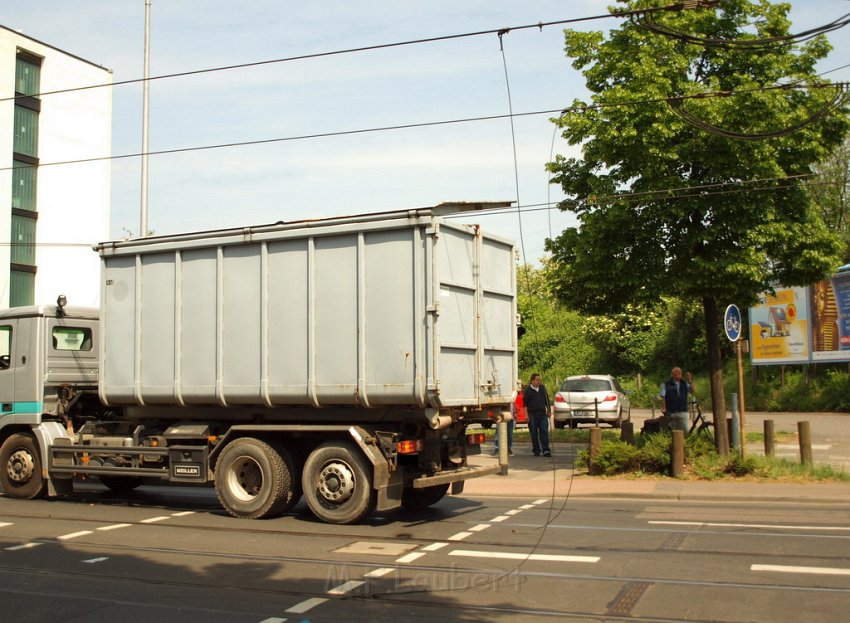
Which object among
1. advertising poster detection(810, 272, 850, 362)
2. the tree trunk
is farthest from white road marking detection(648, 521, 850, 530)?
advertising poster detection(810, 272, 850, 362)

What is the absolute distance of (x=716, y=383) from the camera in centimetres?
1675

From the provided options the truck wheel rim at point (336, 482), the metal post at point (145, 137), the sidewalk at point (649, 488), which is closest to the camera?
the truck wheel rim at point (336, 482)

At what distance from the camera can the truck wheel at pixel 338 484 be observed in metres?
11.0

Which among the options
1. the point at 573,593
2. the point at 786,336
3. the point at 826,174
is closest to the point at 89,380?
the point at 573,593

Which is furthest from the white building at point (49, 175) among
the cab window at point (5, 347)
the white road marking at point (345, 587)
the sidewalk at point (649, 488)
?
the white road marking at point (345, 587)

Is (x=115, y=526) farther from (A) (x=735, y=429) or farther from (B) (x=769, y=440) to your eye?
(B) (x=769, y=440)

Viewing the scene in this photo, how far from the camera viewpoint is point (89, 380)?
46.4 feet

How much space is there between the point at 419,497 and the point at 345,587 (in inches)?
194

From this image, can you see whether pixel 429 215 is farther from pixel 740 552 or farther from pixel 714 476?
pixel 714 476

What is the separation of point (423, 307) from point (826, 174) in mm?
38104

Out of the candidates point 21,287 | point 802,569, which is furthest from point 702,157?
point 21,287

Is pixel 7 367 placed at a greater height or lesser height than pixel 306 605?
greater

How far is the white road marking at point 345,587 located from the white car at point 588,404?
19915mm

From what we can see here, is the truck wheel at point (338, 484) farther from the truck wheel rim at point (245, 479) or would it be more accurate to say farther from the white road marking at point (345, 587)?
the white road marking at point (345, 587)
